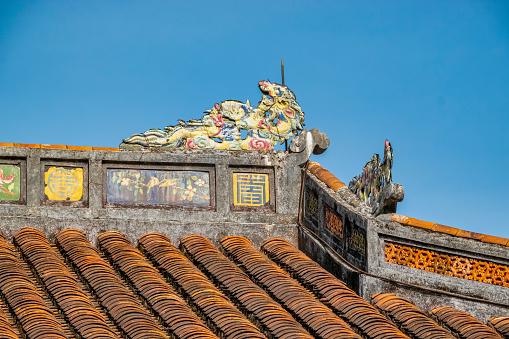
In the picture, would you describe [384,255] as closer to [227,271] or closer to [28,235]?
[227,271]

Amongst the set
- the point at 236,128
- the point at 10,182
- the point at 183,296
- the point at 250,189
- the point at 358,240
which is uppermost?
the point at 236,128

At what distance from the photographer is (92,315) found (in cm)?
1019

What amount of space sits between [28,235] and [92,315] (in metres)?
2.43

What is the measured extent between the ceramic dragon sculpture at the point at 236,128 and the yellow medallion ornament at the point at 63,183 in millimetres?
734

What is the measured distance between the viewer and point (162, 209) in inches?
508

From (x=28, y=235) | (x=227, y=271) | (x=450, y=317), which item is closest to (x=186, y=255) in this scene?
(x=227, y=271)

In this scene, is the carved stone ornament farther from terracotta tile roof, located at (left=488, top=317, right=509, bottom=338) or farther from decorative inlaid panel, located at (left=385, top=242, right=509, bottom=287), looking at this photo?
terracotta tile roof, located at (left=488, top=317, right=509, bottom=338)

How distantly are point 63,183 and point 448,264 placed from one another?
4.92 m

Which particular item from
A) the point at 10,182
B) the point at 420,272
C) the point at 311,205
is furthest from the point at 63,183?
the point at 420,272

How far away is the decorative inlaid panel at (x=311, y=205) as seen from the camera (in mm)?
12992

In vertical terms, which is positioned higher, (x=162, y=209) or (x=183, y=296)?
(x=162, y=209)

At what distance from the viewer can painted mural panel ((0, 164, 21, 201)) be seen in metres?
12.5

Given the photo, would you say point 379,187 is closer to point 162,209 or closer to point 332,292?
point 332,292

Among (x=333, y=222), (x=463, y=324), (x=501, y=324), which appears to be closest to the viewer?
(x=463, y=324)
